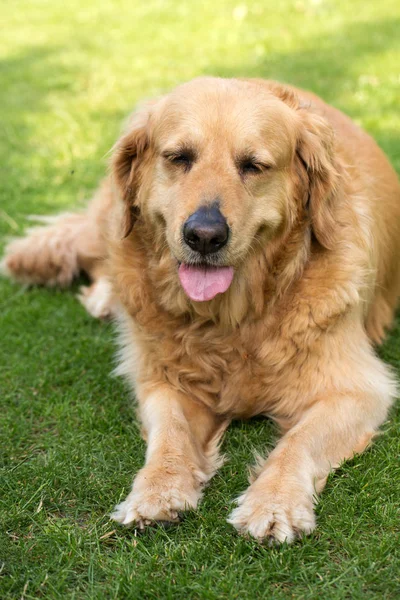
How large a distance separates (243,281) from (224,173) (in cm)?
55

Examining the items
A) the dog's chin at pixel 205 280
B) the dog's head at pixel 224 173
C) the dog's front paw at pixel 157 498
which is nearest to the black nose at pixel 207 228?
the dog's head at pixel 224 173

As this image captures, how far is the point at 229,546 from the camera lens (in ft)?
9.41

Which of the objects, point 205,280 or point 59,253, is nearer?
point 205,280

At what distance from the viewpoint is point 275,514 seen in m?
2.91

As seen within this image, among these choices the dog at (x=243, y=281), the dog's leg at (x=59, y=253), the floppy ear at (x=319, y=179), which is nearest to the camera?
the dog at (x=243, y=281)

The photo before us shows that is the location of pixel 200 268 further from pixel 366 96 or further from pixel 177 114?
pixel 366 96

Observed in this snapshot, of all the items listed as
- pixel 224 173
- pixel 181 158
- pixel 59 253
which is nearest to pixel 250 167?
pixel 224 173

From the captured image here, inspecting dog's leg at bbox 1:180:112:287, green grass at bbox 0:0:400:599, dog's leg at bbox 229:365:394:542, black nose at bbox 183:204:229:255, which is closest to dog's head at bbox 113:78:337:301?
black nose at bbox 183:204:229:255

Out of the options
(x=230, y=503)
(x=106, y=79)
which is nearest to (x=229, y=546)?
(x=230, y=503)

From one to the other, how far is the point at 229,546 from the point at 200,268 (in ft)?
4.00

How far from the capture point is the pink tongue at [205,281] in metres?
3.47

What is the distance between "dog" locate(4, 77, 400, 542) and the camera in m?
3.33

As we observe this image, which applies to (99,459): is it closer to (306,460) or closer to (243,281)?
(306,460)

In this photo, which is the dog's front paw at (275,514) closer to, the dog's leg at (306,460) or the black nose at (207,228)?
the dog's leg at (306,460)
